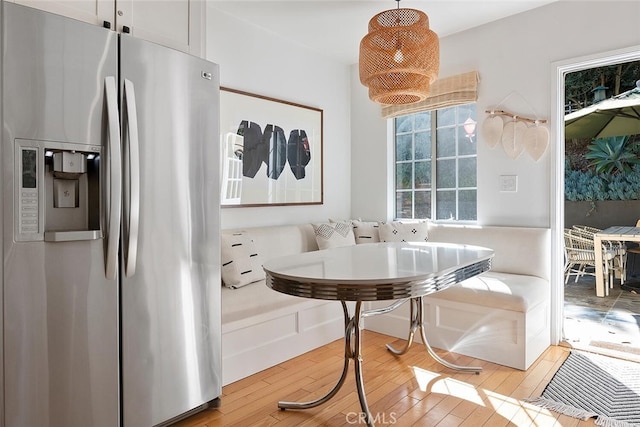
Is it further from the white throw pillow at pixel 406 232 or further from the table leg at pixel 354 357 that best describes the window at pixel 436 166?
the table leg at pixel 354 357

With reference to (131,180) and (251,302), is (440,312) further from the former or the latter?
(131,180)

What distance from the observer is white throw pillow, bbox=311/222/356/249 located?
135 inches

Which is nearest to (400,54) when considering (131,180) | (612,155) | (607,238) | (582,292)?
(131,180)

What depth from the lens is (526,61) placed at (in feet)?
10.6

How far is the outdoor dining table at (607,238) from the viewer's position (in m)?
2.99

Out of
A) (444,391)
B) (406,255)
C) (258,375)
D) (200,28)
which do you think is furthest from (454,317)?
(200,28)

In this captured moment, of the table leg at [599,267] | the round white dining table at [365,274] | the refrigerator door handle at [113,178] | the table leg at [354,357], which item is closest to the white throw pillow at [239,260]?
the round white dining table at [365,274]

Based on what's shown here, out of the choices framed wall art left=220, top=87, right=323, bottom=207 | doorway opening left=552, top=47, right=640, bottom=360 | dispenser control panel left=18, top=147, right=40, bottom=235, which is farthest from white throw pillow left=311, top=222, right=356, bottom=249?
dispenser control panel left=18, top=147, right=40, bottom=235

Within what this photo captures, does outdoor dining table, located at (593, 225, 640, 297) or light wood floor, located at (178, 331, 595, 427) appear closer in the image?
light wood floor, located at (178, 331, 595, 427)

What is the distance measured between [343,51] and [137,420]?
3.48 meters

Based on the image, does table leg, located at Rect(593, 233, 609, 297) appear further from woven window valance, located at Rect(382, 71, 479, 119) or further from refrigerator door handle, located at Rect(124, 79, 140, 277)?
refrigerator door handle, located at Rect(124, 79, 140, 277)

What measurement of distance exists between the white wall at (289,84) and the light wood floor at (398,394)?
130 centimetres

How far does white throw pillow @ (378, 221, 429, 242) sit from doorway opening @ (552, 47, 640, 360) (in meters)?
1.01

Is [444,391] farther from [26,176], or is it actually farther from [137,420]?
[26,176]
